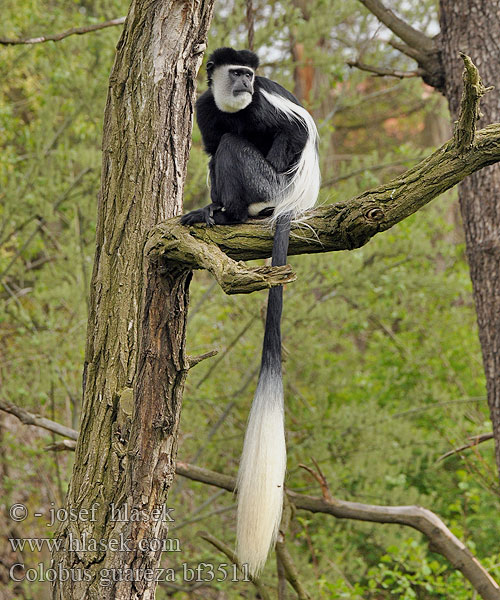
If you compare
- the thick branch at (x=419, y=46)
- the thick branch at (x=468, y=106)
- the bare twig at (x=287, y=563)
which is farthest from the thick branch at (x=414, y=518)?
the thick branch at (x=419, y=46)

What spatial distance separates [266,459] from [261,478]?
2.0 inches

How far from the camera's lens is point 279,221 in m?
1.68

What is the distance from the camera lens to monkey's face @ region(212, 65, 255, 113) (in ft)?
7.41

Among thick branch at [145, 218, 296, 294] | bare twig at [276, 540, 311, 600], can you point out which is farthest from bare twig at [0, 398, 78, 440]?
thick branch at [145, 218, 296, 294]

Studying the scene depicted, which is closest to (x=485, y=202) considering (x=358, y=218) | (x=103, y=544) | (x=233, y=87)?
(x=233, y=87)

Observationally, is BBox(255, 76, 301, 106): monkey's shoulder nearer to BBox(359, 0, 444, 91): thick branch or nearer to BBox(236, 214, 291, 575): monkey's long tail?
BBox(359, 0, 444, 91): thick branch

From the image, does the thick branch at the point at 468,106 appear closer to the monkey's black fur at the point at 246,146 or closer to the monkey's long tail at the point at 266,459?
the monkey's long tail at the point at 266,459

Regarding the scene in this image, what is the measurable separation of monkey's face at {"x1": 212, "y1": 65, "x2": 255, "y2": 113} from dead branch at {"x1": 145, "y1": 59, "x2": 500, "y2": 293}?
2.61 feet

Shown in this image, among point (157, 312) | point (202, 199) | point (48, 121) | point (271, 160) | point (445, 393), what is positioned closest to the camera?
point (157, 312)

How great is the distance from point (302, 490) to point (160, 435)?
258 centimetres

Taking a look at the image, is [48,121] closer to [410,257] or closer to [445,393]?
[410,257]

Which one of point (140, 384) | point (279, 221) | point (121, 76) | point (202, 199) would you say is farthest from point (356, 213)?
point (202, 199)

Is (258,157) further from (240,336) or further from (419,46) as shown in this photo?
(240,336)

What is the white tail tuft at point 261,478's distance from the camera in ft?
4.97
